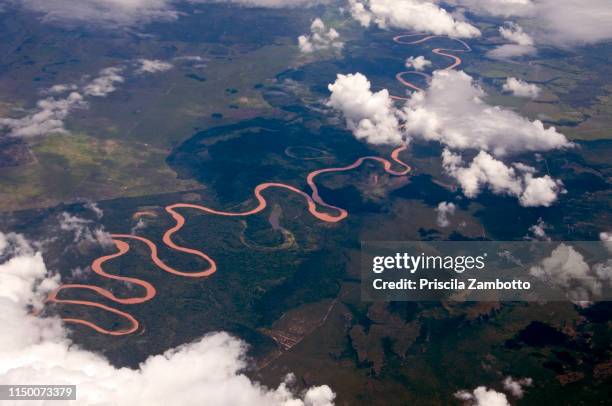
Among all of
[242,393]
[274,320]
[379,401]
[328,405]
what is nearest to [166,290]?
[274,320]

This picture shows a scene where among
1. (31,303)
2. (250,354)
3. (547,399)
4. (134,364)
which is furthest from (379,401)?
(31,303)

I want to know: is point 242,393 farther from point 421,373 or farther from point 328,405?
point 421,373

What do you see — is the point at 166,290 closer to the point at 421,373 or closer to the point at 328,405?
the point at 328,405

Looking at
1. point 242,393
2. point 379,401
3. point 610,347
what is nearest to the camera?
point 242,393

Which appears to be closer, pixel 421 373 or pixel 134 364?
pixel 134 364

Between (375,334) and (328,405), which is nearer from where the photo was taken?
(328,405)

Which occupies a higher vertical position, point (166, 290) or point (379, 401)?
point (166, 290)

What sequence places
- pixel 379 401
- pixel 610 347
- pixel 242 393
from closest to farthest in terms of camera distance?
1. pixel 242 393
2. pixel 379 401
3. pixel 610 347

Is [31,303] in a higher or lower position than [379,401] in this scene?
higher
